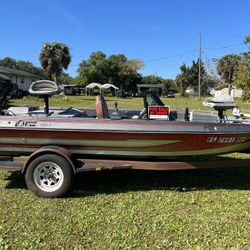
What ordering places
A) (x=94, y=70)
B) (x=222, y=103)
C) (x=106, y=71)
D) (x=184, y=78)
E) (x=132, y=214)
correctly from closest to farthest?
(x=132, y=214) < (x=222, y=103) < (x=94, y=70) < (x=106, y=71) < (x=184, y=78)

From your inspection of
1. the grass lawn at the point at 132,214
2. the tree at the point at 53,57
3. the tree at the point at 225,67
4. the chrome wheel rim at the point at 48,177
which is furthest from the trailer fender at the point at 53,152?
the tree at the point at 225,67

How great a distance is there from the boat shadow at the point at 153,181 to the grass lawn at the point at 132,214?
2cm

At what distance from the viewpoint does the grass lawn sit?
12.3 ft

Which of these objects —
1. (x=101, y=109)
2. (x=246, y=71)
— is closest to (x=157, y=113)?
(x=101, y=109)

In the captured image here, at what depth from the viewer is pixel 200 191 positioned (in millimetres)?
5441

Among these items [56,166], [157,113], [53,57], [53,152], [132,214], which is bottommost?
[132,214]

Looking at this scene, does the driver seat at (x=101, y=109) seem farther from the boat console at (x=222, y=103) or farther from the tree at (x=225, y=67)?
the tree at (x=225, y=67)

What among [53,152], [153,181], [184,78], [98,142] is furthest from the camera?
[184,78]

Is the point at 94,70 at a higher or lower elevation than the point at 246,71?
higher

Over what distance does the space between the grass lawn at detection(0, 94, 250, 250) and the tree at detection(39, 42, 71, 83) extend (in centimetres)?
4285

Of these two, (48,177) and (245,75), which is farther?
(245,75)

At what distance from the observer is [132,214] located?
4457 millimetres

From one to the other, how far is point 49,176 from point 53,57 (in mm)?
44197

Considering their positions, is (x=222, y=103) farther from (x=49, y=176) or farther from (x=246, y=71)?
(x=246, y=71)
